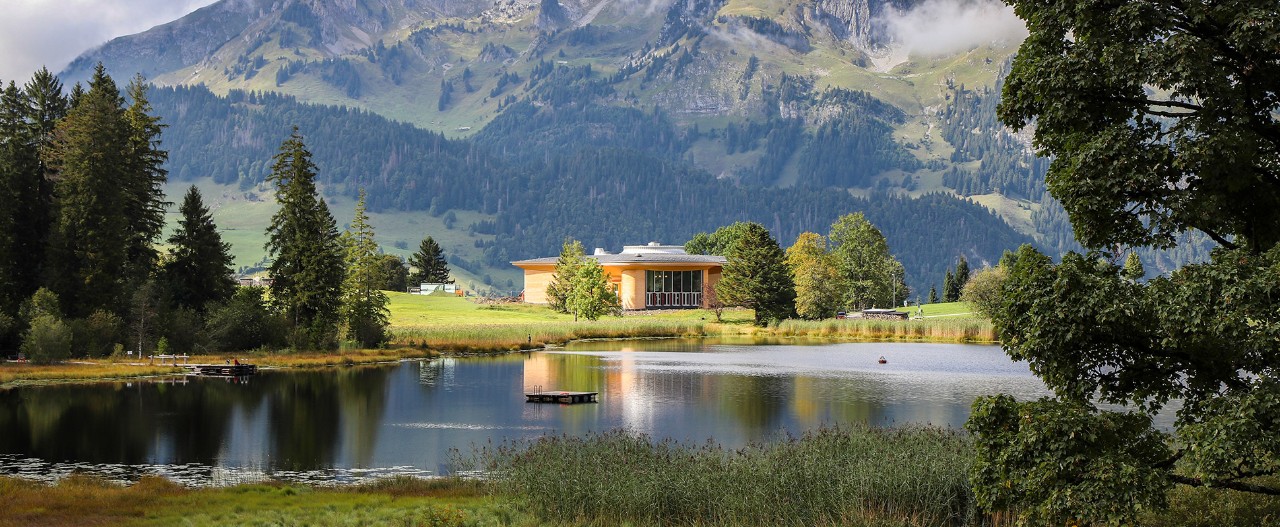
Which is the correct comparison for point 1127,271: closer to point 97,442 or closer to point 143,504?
Result: point 143,504

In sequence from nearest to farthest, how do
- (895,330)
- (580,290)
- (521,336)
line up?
(521,336), (895,330), (580,290)

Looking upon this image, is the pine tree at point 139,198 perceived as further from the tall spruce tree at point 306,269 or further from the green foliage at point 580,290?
the green foliage at point 580,290

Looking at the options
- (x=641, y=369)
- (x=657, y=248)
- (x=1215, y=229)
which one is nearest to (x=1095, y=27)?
(x=1215, y=229)

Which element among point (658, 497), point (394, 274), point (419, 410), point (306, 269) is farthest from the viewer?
point (394, 274)

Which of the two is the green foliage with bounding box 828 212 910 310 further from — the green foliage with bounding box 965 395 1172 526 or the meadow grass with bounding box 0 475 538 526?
the green foliage with bounding box 965 395 1172 526

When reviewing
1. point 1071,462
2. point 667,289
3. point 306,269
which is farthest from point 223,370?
point 667,289

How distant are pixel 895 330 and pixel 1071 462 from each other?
7743 centimetres

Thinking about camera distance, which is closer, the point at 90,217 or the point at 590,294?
the point at 90,217

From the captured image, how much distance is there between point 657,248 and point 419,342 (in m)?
71.2

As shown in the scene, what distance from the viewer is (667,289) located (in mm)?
118875

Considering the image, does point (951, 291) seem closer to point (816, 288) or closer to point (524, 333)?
point (816, 288)

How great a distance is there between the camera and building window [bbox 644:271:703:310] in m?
119

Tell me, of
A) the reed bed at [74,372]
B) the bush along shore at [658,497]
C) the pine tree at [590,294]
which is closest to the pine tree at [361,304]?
the reed bed at [74,372]

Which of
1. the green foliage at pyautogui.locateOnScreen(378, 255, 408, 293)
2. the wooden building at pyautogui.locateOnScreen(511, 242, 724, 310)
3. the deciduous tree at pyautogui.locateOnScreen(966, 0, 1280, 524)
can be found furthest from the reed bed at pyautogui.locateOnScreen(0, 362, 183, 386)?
the green foliage at pyautogui.locateOnScreen(378, 255, 408, 293)
